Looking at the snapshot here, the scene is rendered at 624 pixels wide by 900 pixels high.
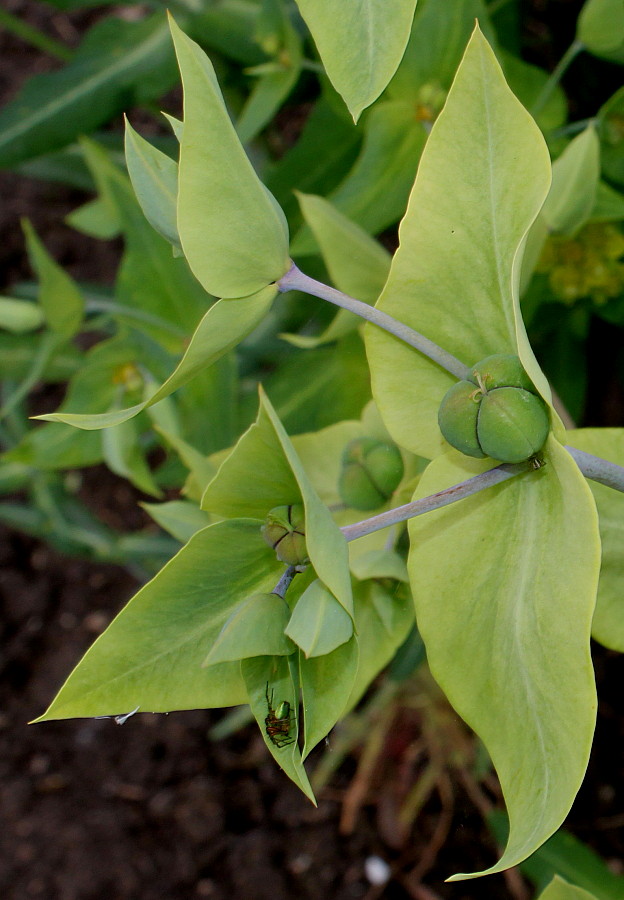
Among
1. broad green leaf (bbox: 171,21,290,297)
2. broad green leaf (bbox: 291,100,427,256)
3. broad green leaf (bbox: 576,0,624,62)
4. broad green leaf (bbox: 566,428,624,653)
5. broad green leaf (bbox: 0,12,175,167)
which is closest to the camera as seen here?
broad green leaf (bbox: 171,21,290,297)

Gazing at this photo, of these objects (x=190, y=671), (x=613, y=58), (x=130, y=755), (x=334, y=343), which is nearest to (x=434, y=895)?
(x=130, y=755)

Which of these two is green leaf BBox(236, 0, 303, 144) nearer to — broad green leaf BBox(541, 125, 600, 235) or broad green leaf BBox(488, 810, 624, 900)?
broad green leaf BBox(541, 125, 600, 235)

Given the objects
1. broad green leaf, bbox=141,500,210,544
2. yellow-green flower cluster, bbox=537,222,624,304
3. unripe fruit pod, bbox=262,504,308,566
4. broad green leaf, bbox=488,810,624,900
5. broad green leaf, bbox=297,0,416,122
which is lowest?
broad green leaf, bbox=488,810,624,900

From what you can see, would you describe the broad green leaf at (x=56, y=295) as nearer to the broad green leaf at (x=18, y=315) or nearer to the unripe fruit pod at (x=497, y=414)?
the broad green leaf at (x=18, y=315)

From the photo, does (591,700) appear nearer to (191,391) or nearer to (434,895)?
(191,391)

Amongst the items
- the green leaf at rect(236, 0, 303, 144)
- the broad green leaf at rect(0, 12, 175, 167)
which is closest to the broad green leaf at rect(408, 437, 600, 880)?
the green leaf at rect(236, 0, 303, 144)

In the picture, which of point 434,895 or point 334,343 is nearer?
point 334,343

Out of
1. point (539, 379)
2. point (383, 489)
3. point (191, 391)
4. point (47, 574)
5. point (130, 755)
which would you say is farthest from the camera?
point (47, 574)
